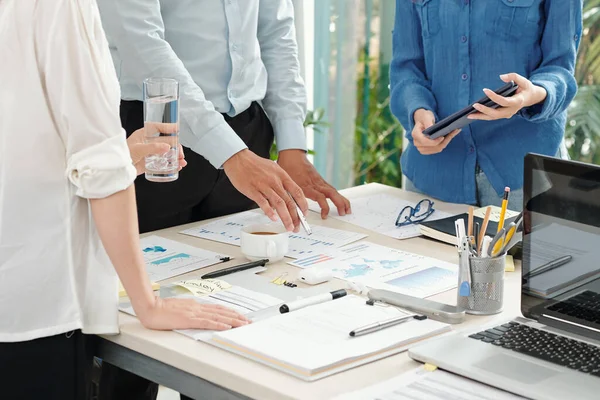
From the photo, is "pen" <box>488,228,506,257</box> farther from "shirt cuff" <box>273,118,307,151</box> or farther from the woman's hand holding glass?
"shirt cuff" <box>273,118,307,151</box>

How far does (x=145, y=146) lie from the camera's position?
1.62m

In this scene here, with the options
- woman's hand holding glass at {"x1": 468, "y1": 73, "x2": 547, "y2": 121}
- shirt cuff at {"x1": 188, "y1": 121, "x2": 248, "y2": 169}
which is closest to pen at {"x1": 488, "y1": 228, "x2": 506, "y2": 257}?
woman's hand holding glass at {"x1": 468, "y1": 73, "x2": 547, "y2": 121}

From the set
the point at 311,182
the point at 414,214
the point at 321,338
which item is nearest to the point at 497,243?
the point at 321,338

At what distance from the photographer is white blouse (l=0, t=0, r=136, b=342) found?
4.19 ft

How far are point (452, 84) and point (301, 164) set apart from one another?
464 millimetres

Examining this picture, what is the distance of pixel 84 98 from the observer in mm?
1295

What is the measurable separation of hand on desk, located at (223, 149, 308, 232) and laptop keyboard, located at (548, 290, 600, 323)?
0.73m

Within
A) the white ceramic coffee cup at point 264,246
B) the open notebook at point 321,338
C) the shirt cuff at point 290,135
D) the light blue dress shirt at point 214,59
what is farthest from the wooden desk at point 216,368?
the shirt cuff at point 290,135

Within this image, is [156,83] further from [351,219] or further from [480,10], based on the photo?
[480,10]

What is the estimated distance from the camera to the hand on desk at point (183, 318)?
147 centimetres

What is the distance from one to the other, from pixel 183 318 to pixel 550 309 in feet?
2.04

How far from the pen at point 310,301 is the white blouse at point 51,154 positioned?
367 millimetres

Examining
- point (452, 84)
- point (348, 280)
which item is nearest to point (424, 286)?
point (348, 280)

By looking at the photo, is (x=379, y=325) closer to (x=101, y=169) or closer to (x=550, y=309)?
(x=550, y=309)
